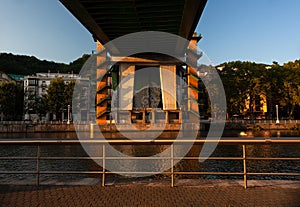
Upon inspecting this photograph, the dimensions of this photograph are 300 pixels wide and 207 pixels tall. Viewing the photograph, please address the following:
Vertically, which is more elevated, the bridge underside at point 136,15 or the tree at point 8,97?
the bridge underside at point 136,15

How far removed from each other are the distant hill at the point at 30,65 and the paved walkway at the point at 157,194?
9048 cm

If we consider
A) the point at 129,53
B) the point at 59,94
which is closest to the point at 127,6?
the point at 129,53

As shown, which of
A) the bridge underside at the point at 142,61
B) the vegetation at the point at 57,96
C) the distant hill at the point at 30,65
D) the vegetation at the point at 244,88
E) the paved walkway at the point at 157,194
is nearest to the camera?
the paved walkway at the point at 157,194

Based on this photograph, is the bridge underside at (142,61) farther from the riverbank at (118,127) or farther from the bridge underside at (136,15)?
the riverbank at (118,127)

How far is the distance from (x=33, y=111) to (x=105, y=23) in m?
42.7

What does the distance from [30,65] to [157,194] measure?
11801 centimetres

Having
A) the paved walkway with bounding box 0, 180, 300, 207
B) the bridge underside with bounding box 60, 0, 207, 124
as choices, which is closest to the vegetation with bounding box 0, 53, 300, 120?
the bridge underside with bounding box 60, 0, 207, 124

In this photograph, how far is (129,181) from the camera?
21.3 feet

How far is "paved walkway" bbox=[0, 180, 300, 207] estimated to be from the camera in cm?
495

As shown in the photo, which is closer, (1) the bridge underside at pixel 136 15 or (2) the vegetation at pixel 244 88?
(1) the bridge underside at pixel 136 15

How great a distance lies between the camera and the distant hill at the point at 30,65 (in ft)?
322

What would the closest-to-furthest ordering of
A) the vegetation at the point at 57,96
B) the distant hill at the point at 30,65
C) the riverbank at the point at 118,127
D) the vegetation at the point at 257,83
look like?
the riverbank at the point at 118,127
the vegetation at the point at 257,83
the vegetation at the point at 57,96
the distant hill at the point at 30,65

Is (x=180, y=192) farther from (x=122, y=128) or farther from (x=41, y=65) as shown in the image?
(x=41, y=65)

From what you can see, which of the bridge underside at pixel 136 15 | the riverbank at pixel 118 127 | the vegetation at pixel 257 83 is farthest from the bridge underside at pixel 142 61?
the vegetation at pixel 257 83
